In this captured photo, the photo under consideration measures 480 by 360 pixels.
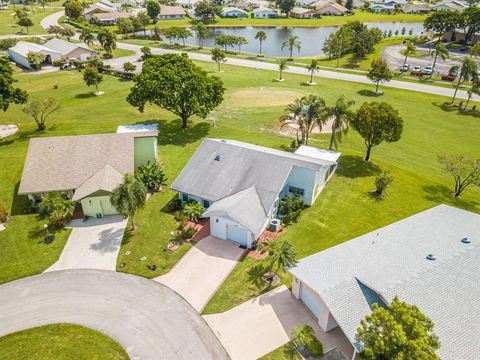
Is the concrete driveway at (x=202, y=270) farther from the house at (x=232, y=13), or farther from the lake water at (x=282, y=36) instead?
the house at (x=232, y=13)

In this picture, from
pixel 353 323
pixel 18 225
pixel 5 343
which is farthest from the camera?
pixel 18 225

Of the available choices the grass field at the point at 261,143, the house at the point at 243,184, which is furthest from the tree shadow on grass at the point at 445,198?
the house at the point at 243,184

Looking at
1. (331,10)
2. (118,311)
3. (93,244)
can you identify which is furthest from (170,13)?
(118,311)

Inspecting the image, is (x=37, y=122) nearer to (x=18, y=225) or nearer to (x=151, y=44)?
(x=18, y=225)

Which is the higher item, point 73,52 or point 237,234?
point 73,52

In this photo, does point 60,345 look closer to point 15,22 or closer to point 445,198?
point 445,198

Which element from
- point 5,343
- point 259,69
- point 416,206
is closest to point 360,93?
point 259,69

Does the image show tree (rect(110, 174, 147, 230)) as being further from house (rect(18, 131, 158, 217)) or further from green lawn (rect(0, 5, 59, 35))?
green lawn (rect(0, 5, 59, 35))
